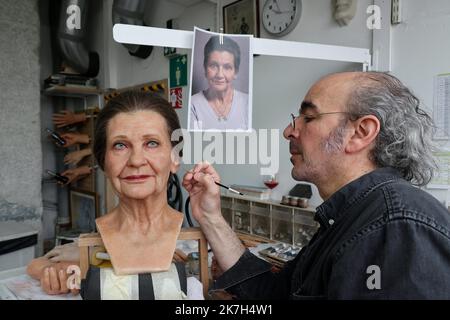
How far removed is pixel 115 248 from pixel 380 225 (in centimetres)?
71

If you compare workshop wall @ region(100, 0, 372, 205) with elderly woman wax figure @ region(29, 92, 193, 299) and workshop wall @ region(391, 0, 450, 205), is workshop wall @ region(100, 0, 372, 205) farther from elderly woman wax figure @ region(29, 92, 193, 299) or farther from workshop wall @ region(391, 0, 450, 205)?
elderly woman wax figure @ region(29, 92, 193, 299)

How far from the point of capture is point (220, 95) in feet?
3.87

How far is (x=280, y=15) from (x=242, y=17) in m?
0.41

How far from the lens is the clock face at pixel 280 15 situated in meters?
2.37

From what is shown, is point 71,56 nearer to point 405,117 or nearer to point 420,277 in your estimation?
point 405,117

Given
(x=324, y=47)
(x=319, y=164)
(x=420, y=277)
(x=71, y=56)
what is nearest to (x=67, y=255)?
(x=319, y=164)

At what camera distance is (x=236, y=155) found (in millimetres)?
2889

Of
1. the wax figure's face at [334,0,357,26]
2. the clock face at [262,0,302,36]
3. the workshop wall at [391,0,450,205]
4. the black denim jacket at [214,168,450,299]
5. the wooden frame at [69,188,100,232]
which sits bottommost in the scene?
the wooden frame at [69,188,100,232]

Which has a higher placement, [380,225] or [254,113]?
[254,113]

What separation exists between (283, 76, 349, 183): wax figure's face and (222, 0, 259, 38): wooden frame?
6.13ft

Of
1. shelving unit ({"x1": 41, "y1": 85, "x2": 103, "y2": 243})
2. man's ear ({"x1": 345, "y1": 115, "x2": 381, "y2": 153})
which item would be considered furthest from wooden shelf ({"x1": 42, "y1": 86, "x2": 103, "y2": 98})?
man's ear ({"x1": 345, "y1": 115, "x2": 381, "y2": 153})

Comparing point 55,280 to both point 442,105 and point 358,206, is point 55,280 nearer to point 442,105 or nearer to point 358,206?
point 358,206

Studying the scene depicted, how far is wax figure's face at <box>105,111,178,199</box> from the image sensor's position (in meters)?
1.03
